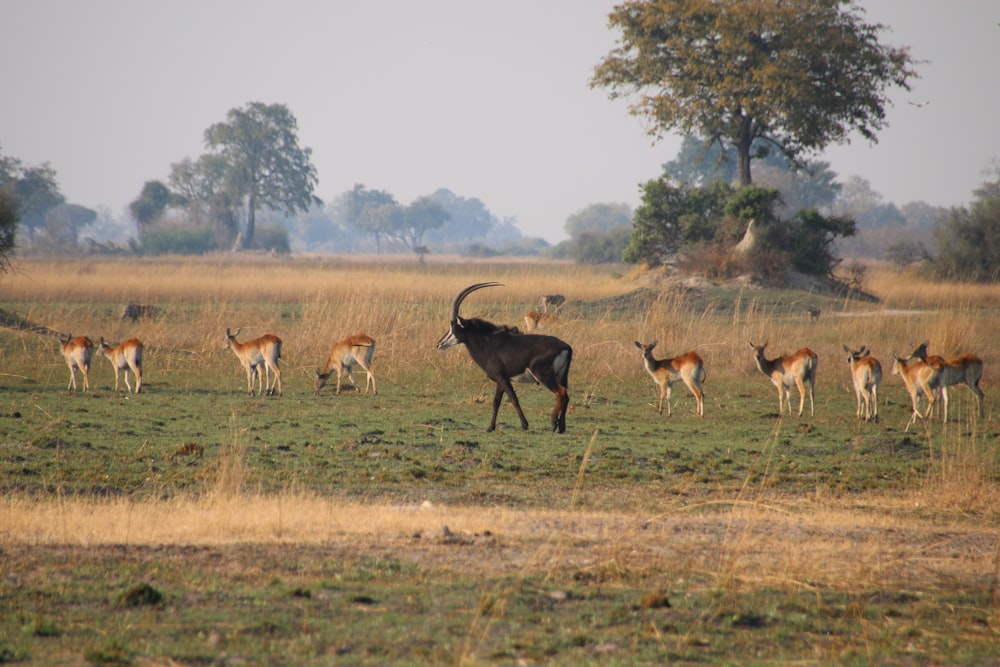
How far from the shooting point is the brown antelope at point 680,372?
13.5 metres

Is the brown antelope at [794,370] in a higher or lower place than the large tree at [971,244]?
lower

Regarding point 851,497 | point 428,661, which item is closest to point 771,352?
point 851,497

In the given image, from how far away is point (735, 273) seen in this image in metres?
32.8

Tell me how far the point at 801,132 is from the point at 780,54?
9.91 feet

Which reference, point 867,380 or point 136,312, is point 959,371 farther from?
point 136,312

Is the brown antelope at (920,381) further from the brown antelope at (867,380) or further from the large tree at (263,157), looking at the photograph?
the large tree at (263,157)

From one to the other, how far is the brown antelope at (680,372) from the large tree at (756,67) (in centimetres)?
2424

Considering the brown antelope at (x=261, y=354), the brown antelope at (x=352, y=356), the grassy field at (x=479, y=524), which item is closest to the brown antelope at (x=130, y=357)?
the grassy field at (x=479, y=524)

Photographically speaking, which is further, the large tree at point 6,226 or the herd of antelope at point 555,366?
the large tree at point 6,226

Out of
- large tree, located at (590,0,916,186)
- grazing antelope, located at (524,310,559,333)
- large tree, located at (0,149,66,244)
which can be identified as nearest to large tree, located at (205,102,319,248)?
large tree, located at (0,149,66,244)

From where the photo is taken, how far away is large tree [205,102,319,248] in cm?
8775

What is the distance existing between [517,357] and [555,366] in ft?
1.49

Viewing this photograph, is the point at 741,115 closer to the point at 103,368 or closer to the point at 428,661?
the point at 103,368

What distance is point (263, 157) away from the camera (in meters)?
89.1
